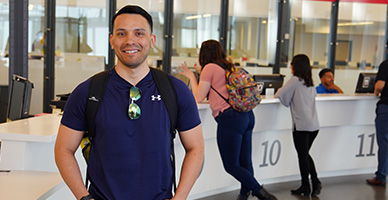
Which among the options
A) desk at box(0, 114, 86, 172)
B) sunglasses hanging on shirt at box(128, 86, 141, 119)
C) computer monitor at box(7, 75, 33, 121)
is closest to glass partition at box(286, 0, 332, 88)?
computer monitor at box(7, 75, 33, 121)

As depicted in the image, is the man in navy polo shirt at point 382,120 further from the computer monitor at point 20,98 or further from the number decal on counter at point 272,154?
the computer monitor at point 20,98

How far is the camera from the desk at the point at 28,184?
2350mm

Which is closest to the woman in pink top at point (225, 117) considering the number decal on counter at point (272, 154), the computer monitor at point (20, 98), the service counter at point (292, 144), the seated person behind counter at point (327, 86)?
the service counter at point (292, 144)

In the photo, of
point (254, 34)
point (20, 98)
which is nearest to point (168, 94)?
point (20, 98)

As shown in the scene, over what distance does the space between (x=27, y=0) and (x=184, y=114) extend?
5425mm

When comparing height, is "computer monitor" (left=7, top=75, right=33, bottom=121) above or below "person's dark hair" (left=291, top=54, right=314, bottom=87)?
below

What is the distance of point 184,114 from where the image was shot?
83.0 inches

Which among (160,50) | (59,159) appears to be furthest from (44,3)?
(59,159)

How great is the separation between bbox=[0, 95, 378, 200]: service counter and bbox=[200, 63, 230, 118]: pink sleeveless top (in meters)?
0.25

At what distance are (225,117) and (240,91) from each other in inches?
10.1

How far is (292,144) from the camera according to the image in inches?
240

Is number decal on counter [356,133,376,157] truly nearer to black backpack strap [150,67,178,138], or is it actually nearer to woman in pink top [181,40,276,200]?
woman in pink top [181,40,276,200]

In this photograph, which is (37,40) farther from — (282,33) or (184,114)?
(184,114)

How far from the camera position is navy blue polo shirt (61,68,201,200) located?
1.99 metres
